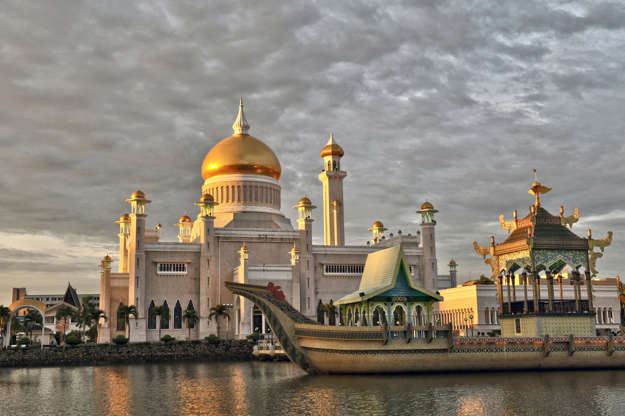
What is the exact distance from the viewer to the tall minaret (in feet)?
220

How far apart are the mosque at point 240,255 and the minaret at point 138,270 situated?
0.09m

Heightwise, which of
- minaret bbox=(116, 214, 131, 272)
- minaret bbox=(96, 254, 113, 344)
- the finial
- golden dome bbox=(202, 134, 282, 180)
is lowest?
minaret bbox=(96, 254, 113, 344)

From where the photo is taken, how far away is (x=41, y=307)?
5434 centimetres

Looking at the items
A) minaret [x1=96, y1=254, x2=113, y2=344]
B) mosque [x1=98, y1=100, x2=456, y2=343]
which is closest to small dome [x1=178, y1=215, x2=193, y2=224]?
mosque [x1=98, y1=100, x2=456, y2=343]

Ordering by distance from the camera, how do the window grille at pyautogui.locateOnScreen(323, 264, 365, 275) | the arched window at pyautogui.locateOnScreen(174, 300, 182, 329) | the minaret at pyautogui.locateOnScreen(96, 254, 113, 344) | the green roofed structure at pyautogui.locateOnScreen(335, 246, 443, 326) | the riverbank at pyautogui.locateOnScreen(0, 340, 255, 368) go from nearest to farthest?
the green roofed structure at pyautogui.locateOnScreen(335, 246, 443, 326)
the riverbank at pyautogui.locateOnScreen(0, 340, 255, 368)
the arched window at pyautogui.locateOnScreen(174, 300, 182, 329)
the minaret at pyautogui.locateOnScreen(96, 254, 113, 344)
the window grille at pyautogui.locateOnScreen(323, 264, 365, 275)

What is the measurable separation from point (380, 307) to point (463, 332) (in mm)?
27808

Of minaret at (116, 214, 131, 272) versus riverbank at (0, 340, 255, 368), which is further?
minaret at (116, 214, 131, 272)

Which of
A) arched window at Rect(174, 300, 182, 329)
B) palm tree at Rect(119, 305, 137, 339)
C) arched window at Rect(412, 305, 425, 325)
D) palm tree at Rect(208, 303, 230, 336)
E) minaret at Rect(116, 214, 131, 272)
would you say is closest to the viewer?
arched window at Rect(412, 305, 425, 325)

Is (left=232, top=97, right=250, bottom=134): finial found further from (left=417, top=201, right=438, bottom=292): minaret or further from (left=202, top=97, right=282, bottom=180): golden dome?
(left=417, top=201, right=438, bottom=292): minaret

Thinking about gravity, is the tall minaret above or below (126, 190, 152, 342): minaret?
above

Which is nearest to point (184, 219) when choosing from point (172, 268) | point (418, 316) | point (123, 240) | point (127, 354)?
point (123, 240)

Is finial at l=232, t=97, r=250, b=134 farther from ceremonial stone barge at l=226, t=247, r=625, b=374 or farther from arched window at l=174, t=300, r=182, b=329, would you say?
ceremonial stone barge at l=226, t=247, r=625, b=374

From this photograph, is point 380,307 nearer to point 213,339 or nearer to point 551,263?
point 551,263

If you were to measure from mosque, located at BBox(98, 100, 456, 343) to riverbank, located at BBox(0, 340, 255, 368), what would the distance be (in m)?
3.98
